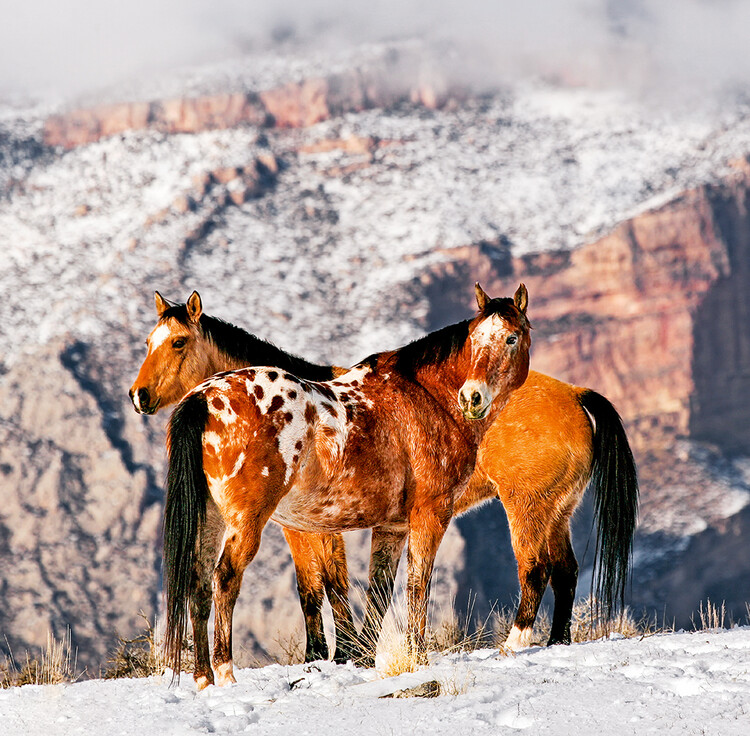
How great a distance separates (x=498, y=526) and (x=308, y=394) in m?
81.1

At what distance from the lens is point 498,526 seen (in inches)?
3376

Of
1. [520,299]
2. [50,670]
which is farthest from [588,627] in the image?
[50,670]

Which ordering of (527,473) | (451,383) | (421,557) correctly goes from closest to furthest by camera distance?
(421,557) < (451,383) < (527,473)

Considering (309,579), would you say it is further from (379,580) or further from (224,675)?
(224,675)

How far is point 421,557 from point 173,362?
285 cm

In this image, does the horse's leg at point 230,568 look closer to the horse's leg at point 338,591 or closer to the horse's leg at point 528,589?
the horse's leg at point 338,591

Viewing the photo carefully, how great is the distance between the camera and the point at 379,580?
7344mm

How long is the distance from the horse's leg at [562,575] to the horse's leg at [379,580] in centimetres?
213

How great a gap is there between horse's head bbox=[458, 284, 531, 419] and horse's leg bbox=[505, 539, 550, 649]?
1.75 metres

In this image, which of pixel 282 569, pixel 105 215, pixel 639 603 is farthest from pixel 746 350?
pixel 105 215

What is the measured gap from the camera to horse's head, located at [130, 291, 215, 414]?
26.6 ft

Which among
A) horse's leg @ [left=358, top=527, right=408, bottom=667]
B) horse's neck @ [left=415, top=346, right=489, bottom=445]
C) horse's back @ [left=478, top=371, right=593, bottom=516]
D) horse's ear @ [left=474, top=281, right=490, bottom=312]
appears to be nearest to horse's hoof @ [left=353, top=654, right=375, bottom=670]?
horse's leg @ [left=358, top=527, right=408, bottom=667]

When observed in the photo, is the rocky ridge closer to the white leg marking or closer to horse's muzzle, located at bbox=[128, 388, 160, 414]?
horse's muzzle, located at bbox=[128, 388, 160, 414]

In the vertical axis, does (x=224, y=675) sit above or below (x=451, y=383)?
below
